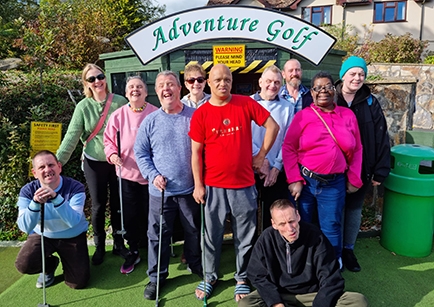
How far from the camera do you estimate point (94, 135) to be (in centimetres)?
325

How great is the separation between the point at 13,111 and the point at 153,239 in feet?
10.8

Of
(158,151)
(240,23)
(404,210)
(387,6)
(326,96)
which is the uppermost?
(387,6)

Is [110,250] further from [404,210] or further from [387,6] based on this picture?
[387,6]

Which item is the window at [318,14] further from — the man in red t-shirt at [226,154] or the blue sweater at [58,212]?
the blue sweater at [58,212]

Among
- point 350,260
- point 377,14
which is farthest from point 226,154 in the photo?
point 377,14

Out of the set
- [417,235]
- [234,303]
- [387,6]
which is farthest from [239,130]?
[387,6]

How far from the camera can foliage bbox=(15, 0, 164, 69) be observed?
6.05 metres

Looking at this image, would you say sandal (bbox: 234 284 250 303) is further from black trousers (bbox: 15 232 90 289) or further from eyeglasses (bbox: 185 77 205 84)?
eyeglasses (bbox: 185 77 205 84)

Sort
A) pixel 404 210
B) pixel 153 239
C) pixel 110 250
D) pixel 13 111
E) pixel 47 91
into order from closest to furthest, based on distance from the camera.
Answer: pixel 153 239 < pixel 404 210 < pixel 110 250 < pixel 13 111 < pixel 47 91

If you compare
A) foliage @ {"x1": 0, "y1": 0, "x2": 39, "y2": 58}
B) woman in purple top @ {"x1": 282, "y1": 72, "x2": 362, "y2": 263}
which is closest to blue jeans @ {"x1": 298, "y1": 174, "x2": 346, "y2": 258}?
woman in purple top @ {"x1": 282, "y1": 72, "x2": 362, "y2": 263}

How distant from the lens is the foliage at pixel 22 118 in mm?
4324

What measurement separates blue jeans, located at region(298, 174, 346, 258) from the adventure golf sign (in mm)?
1785

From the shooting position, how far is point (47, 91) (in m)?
5.13

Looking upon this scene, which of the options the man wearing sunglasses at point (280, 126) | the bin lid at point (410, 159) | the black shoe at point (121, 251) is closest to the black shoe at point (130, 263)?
the black shoe at point (121, 251)
